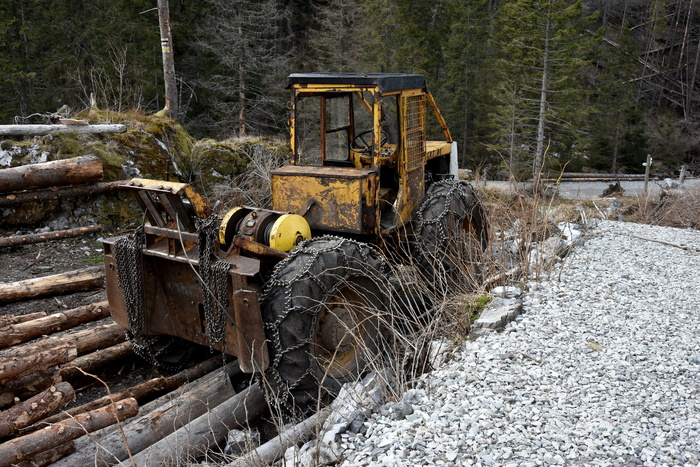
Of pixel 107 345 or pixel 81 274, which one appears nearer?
pixel 107 345

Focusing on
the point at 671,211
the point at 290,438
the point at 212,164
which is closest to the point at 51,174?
the point at 212,164

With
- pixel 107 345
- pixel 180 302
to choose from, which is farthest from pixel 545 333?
pixel 107 345

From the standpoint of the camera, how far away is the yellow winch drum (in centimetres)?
501

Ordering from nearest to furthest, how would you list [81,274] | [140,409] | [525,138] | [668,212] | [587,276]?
[140,409], [587,276], [81,274], [668,212], [525,138]

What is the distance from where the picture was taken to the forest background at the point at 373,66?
771 inches

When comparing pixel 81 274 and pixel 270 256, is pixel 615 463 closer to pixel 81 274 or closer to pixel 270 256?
pixel 270 256

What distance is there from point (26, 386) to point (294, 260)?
232cm

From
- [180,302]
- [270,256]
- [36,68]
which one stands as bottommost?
[180,302]

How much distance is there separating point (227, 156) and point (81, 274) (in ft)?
16.6

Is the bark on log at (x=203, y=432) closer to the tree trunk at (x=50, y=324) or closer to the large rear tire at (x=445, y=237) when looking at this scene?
the tree trunk at (x=50, y=324)

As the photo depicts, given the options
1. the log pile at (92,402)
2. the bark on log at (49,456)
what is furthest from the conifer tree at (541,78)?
the bark on log at (49,456)

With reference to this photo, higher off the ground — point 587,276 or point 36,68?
point 36,68

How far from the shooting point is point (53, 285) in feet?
22.2

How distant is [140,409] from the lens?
4.90 m
